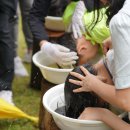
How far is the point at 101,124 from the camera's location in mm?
1378

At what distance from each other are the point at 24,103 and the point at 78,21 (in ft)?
2.42

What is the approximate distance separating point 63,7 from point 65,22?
189 millimetres

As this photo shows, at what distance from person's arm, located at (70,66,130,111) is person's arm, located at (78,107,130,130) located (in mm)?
64

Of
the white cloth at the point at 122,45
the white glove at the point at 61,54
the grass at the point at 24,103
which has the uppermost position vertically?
the white cloth at the point at 122,45

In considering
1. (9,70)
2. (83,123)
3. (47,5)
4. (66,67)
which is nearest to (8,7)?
(47,5)

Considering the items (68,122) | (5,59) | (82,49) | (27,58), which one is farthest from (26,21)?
(68,122)

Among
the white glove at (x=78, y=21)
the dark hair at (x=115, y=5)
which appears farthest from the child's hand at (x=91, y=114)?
the white glove at (x=78, y=21)

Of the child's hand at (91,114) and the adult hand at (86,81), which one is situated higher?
the adult hand at (86,81)

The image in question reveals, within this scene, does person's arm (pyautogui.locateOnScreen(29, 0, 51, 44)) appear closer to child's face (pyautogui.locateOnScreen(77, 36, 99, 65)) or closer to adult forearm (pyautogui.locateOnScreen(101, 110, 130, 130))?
child's face (pyautogui.locateOnScreen(77, 36, 99, 65))

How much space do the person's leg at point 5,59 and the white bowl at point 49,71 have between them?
1.04 ft

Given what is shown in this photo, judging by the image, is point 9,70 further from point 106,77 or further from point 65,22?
point 106,77

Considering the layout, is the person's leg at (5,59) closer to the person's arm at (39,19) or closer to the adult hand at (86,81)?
the person's arm at (39,19)

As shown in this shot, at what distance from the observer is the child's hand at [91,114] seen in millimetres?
1375

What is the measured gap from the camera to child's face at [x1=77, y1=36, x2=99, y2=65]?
196cm
